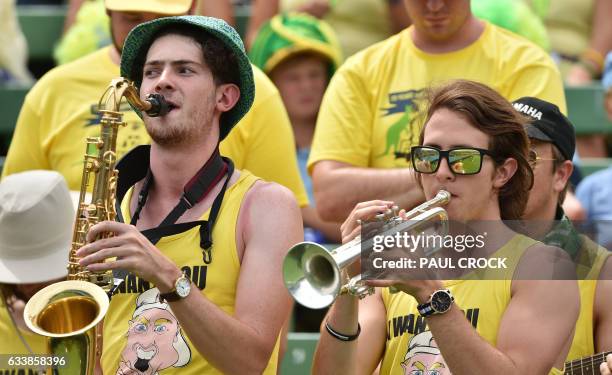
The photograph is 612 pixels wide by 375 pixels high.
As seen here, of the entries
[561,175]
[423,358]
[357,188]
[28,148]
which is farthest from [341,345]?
[28,148]

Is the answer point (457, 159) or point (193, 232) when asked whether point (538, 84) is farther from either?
point (193, 232)

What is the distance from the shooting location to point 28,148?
5574 mm

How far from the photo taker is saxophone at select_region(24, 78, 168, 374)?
12.6 ft

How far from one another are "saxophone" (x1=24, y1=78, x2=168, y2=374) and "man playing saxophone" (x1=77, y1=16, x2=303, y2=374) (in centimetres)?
8

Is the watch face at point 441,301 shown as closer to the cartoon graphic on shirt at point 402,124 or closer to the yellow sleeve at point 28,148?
the cartoon graphic on shirt at point 402,124

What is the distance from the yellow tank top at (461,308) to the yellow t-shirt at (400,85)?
1322mm

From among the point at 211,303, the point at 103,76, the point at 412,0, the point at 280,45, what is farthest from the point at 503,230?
the point at 280,45

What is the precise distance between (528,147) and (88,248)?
1.37 metres

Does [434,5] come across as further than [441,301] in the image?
Yes

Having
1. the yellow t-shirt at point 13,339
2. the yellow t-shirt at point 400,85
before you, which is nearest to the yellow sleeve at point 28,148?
the yellow t-shirt at point 13,339

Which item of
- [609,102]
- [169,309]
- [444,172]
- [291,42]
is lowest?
[169,309]

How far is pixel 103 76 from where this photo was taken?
18.3 feet

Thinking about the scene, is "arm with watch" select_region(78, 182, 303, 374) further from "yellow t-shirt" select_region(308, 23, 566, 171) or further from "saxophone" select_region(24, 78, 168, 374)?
"yellow t-shirt" select_region(308, 23, 566, 171)

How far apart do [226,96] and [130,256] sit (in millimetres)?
882
